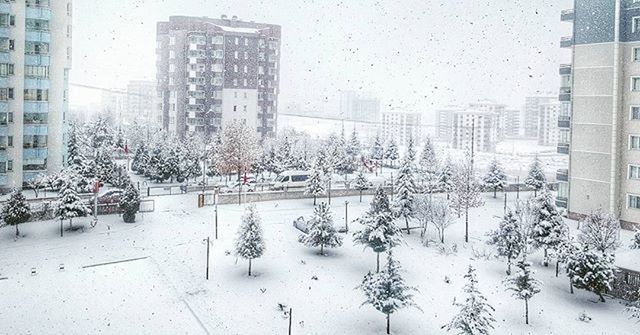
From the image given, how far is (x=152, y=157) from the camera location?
200ft

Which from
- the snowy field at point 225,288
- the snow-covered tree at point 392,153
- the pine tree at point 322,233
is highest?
the snow-covered tree at point 392,153

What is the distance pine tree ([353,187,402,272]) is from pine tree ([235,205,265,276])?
20.2ft

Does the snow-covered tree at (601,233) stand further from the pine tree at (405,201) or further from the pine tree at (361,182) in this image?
the pine tree at (361,182)

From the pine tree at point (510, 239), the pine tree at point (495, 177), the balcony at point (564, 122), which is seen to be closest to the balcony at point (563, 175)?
the balcony at point (564, 122)

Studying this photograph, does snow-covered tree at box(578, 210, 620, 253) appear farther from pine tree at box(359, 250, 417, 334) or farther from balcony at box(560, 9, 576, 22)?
balcony at box(560, 9, 576, 22)

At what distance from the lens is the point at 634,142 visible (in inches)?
1636

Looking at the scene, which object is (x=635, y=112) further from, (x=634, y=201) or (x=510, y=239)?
(x=510, y=239)

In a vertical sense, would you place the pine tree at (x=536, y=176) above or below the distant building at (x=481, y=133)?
below

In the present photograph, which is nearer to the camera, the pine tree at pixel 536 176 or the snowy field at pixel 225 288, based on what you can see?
the snowy field at pixel 225 288

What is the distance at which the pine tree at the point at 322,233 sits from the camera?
105 feet

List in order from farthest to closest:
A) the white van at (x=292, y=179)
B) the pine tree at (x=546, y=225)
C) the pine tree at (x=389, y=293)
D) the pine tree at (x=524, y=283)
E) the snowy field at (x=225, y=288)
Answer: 1. the white van at (x=292, y=179)
2. the pine tree at (x=546, y=225)
3. the pine tree at (x=524, y=283)
4. the snowy field at (x=225, y=288)
5. the pine tree at (x=389, y=293)

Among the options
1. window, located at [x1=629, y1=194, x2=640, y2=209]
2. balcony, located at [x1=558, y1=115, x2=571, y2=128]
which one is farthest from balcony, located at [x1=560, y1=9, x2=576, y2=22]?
window, located at [x1=629, y1=194, x2=640, y2=209]

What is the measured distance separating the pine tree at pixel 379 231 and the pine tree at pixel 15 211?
72.7 ft

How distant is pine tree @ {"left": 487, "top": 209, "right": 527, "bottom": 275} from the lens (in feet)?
99.6
